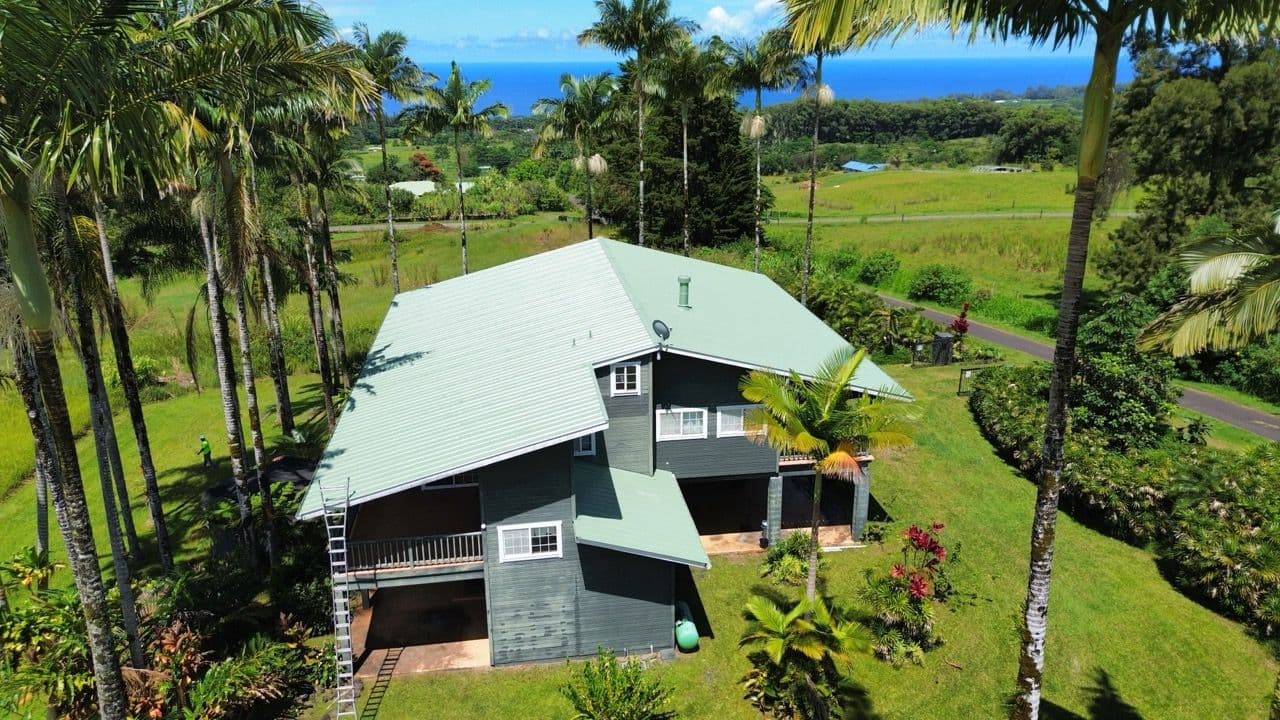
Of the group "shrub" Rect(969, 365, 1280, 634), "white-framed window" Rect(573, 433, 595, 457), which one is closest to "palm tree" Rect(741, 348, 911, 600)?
"white-framed window" Rect(573, 433, 595, 457)

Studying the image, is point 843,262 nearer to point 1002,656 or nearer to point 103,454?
point 1002,656

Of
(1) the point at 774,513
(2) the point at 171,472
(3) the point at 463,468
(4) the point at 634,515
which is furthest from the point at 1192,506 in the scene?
(2) the point at 171,472

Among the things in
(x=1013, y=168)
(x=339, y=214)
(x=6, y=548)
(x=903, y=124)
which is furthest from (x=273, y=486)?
(x=903, y=124)

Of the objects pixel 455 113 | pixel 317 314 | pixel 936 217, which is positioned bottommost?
pixel 317 314

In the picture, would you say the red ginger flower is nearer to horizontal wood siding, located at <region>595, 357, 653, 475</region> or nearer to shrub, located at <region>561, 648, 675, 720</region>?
shrub, located at <region>561, 648, 675, 720</region>

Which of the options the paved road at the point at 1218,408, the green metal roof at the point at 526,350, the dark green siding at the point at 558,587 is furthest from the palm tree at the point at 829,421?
the paved road at the point at 1218,408

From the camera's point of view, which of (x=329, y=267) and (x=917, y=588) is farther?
(x=329, y=267)

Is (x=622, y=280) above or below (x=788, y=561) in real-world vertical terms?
above
